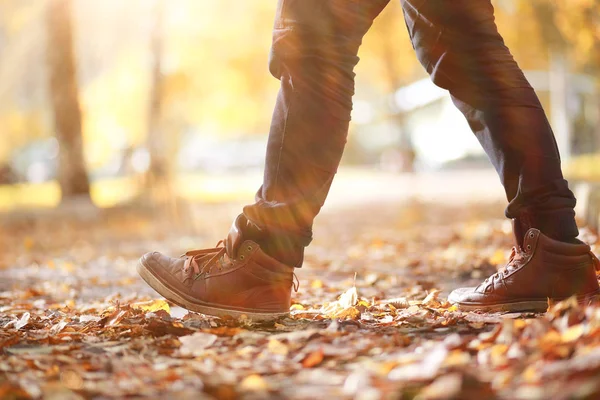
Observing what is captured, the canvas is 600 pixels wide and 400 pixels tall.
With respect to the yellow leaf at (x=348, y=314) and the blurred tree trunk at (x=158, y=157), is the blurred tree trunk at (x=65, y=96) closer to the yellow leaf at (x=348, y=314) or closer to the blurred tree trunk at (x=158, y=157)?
the blurred tree trunk at (x=158, y=157)

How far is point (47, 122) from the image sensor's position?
2088 cm

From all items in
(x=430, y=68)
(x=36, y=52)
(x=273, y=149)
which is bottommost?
(x=273, y=149)

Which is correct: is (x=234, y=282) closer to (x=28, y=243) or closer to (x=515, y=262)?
(x=515, y=262)

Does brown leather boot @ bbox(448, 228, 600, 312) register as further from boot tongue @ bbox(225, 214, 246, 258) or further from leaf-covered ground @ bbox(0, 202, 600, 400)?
boot tongue @ bbox(225, 214, 246, 258)

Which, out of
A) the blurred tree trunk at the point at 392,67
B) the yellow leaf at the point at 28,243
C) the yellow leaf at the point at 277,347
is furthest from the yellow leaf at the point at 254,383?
the blurred tree trunk at the point at 392,67

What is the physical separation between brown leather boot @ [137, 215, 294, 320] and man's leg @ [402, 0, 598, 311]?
2.86 feet

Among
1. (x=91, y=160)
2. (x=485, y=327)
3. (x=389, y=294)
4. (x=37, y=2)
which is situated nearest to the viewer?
(x=485, y=327)

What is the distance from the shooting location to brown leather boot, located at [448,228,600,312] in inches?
109

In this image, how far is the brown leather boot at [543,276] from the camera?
9.12 ft

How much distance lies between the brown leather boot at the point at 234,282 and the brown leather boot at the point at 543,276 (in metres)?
0.80

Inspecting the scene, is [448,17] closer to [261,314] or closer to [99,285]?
[261,314]

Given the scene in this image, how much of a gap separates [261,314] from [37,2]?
41.7ft

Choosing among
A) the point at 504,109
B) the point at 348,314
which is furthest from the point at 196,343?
the point at 504,109

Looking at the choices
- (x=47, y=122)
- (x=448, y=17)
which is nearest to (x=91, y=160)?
(x=47, y=122)
